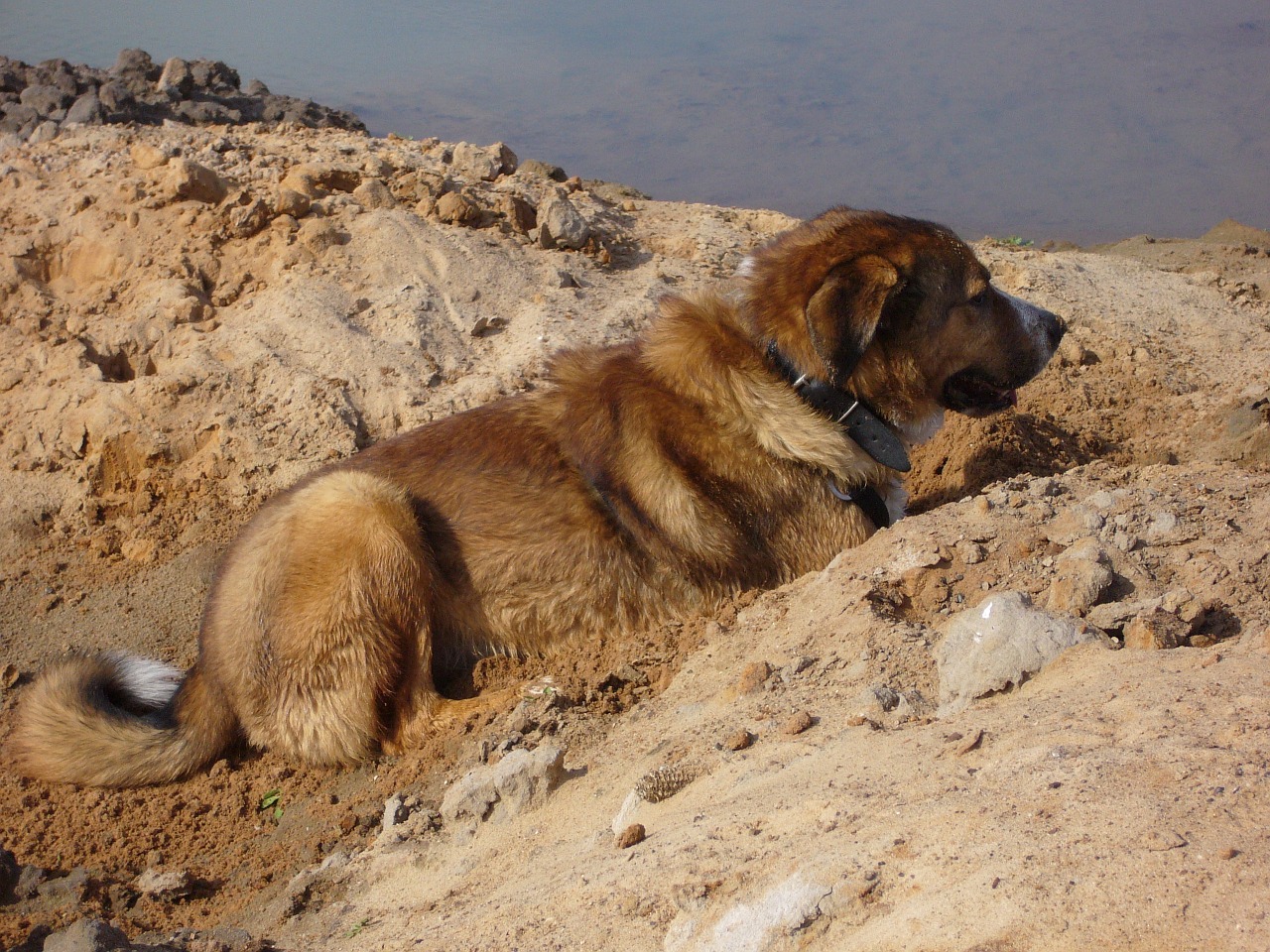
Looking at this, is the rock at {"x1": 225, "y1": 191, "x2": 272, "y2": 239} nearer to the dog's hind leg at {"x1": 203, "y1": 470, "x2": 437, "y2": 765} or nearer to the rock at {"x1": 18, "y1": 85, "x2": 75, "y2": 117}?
the rock at {"x1": 18, "y1": 85, "x2": 75, "y2": 117}

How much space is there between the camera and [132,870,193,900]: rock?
3930 millimetres

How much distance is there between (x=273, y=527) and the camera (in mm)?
4684

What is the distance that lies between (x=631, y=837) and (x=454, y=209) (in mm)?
6677

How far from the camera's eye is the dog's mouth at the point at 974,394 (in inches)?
198

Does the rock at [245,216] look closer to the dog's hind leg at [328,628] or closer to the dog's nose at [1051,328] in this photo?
the dog's hind leg at [328,628]

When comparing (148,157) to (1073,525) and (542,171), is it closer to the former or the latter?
(542,171)

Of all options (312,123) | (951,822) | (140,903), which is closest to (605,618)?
(140,903)

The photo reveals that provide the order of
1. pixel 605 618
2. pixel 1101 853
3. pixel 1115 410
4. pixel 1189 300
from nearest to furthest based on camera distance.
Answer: pixel 1101 853 < pixel 605 618 < pixel 1115 410 < pixel 1189 300

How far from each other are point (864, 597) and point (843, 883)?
187 centimetres

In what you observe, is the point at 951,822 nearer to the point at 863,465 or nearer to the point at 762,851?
the point at 762,851

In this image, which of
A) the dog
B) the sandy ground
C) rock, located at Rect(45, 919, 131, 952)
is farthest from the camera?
the dog

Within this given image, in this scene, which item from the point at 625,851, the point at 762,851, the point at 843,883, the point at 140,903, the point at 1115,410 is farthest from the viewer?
the point at 1115,410

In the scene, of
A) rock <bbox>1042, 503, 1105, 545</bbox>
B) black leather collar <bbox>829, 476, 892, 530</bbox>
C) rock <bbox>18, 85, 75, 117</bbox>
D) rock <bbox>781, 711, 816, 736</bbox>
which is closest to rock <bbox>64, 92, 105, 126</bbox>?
rock <bbox>18, 85, 75, 117</bbox>

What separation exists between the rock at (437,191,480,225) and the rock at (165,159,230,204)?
5.80ft
